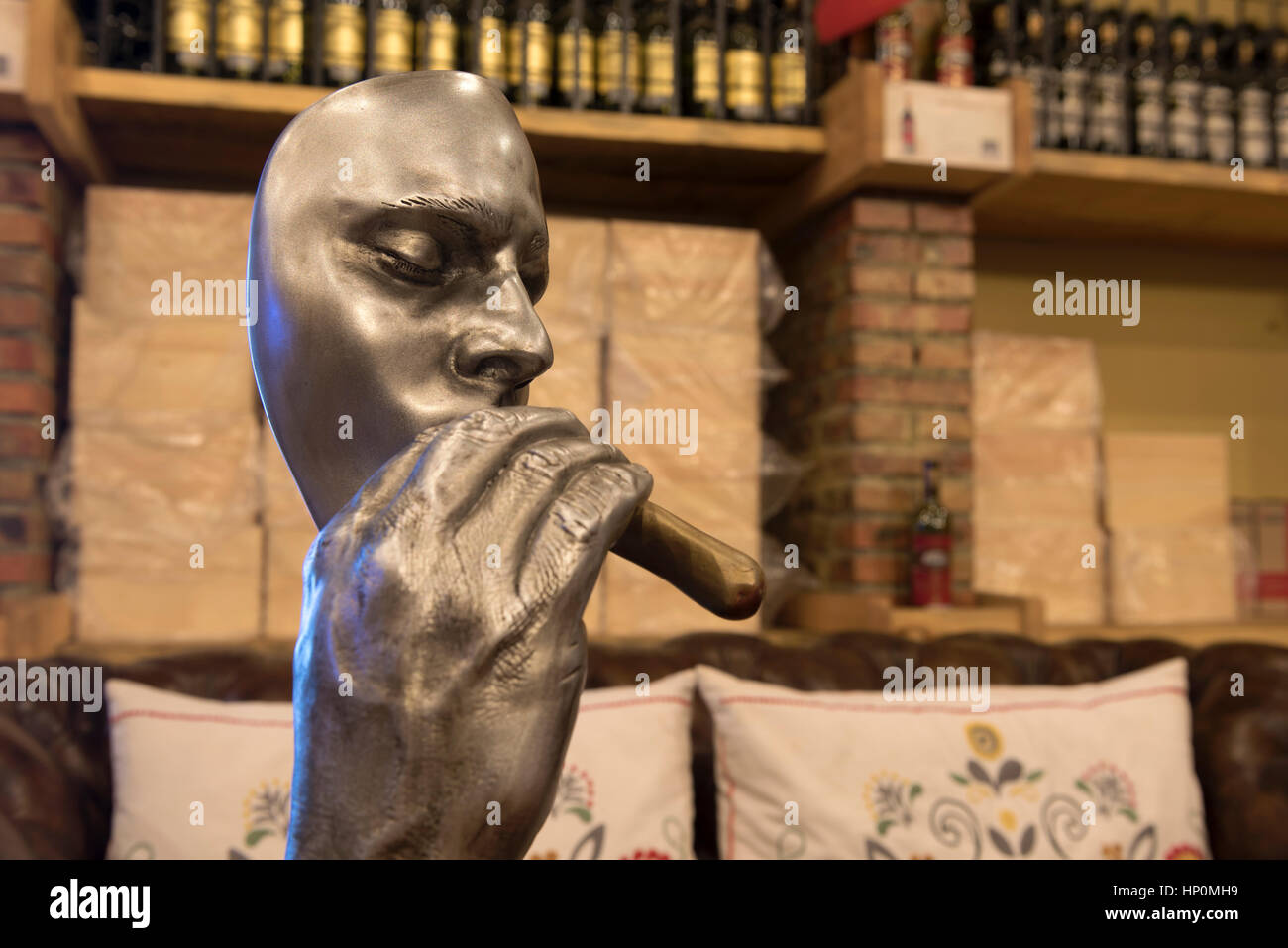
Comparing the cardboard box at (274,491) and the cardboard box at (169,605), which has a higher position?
the cardboard box at (274,491)

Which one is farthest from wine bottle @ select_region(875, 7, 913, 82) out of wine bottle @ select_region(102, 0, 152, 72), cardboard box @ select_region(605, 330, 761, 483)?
wine bottle @ select_region(102, 0, 152, 72)

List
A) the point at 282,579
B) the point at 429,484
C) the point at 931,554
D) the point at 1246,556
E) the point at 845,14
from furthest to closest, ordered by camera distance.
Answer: the point at 1246,556 → the point at 931,554 → the point at 282,579 → the point at 845,14 → the point at 429,484

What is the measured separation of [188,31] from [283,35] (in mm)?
147

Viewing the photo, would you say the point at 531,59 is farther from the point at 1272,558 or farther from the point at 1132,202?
the point at 1272,558

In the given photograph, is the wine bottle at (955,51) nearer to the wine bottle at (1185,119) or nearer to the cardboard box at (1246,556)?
the wine bottle at (1185,119)

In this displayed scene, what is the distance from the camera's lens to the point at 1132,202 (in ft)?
6.62

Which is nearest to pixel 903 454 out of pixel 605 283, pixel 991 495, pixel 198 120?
pixel 991 495

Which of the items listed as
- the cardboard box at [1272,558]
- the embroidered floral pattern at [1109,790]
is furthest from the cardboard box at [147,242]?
the cardboard box at [1272,558]

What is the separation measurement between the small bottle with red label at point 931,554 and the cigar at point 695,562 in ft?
4.51

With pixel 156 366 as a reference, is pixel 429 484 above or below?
below

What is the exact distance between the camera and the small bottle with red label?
1707 millimetres

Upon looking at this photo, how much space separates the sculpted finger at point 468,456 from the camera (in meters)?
0.33

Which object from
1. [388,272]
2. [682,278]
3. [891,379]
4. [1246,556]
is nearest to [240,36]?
[682,278]

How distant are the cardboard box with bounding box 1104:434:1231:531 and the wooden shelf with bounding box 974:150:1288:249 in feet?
1.54
